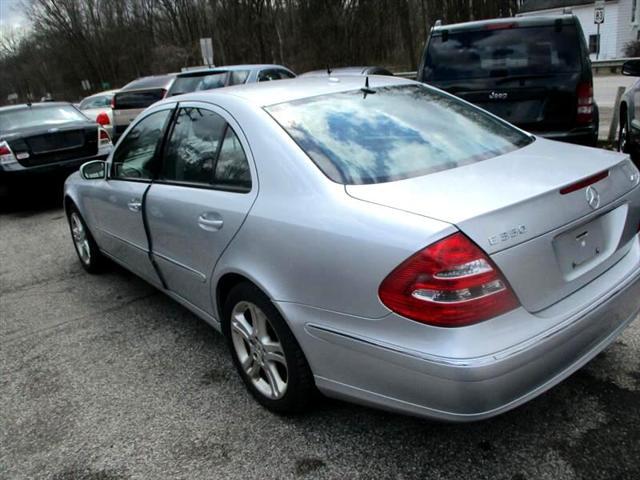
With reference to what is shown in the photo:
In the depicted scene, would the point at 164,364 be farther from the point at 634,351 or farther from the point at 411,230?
the point at 634,351

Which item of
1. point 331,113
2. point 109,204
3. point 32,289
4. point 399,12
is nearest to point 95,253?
point 32,289

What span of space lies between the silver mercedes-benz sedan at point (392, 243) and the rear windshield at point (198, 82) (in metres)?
6.60

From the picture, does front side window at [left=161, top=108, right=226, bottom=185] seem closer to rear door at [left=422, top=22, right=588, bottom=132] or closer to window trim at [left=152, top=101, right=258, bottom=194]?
window trim at [left=152, top=101, right=258, bottom=194]

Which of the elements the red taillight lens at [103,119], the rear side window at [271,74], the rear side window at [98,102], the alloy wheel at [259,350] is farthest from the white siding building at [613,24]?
the alloy wheel at [259,350]

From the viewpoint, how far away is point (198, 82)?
33.1 ft

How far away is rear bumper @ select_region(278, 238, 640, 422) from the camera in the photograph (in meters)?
1.99

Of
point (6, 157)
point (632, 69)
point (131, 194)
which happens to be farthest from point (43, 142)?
point (632, 69)

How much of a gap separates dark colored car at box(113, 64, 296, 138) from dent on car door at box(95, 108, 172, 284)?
5462mm

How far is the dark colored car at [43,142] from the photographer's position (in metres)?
8.25

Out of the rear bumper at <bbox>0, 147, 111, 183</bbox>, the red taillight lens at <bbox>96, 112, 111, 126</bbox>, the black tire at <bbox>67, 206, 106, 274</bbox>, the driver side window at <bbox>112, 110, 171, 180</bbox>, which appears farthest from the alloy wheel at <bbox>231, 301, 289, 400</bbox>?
the red taillight lens at <bbox>96, 112, 111, 126</bbox>

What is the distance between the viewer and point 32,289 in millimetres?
5172

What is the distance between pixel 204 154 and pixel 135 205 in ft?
2.79

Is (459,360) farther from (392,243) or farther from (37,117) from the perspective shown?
(37,117)

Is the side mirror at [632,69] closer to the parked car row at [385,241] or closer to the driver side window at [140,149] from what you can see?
the parked car row at [385,241]
